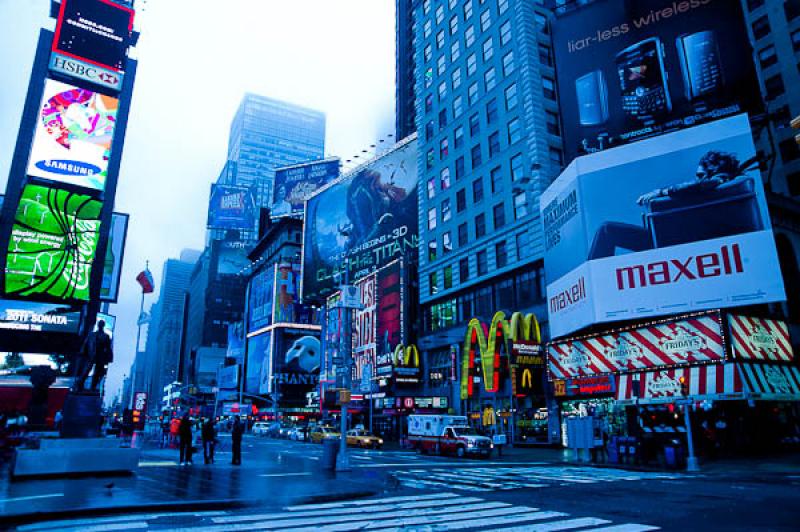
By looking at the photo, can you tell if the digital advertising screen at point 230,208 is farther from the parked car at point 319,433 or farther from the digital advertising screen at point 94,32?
the digital advertising screen at point 94,32

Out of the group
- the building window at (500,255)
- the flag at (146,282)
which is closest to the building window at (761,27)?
the building window at (500,255)

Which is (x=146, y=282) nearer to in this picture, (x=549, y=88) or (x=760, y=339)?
(x=549, y=88)

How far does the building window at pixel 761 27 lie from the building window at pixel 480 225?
98.6 ft

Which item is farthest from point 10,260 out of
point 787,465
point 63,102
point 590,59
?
point 787,465

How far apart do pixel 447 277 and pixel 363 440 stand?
18.8 metres

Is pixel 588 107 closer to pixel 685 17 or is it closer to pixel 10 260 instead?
pixel 685 17

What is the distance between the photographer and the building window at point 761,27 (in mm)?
50225

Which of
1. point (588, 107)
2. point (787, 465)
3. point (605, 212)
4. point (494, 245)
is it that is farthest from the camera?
point (494, 245)

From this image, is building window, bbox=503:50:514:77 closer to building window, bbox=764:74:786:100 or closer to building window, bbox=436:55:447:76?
building window, bbox=436:55:447:76

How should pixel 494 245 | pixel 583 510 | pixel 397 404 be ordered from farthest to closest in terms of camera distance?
pixel 397 404 < pixel 494 245 < pixel 583 510

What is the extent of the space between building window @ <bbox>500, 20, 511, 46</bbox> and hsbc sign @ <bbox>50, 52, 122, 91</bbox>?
106ft

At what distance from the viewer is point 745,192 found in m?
32.1

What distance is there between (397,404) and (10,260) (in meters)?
37.1

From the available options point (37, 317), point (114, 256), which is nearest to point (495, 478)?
point (37, 317)
